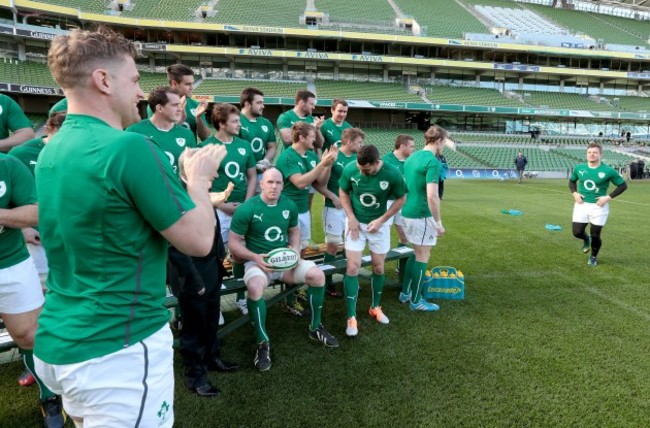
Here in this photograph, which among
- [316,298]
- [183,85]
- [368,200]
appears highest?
[183,85]

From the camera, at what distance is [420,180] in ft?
16.0

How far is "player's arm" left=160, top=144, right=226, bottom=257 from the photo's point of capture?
1.32 metres

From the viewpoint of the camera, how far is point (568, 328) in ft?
14.4

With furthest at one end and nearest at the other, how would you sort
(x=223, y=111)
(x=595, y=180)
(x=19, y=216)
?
(x=595, y=180) → (x=223, y=111) → (x=19, y=216)

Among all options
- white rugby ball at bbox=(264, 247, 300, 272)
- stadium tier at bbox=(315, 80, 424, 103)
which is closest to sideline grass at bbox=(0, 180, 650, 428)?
white rugby ball at bbox=(264, 247, 300, 272)

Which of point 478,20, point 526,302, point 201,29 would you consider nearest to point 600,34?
point 478,20

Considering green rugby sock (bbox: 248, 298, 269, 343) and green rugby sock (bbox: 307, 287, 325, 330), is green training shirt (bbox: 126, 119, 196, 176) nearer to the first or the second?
green rugby sock (bbox: 248, 298, 269, 343)

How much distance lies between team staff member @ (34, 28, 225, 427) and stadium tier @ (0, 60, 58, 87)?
30.2 metres

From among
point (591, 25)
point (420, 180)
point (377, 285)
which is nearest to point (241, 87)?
point (420, 180)

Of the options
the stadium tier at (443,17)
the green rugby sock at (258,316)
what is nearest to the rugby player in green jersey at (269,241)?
the green rugby sock at (258,316)

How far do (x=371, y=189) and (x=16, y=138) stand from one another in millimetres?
3473

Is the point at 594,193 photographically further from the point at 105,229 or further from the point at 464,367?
the point at 105,229

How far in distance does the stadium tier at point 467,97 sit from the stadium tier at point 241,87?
11.2 meters

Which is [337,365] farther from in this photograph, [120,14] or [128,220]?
[120,14]
